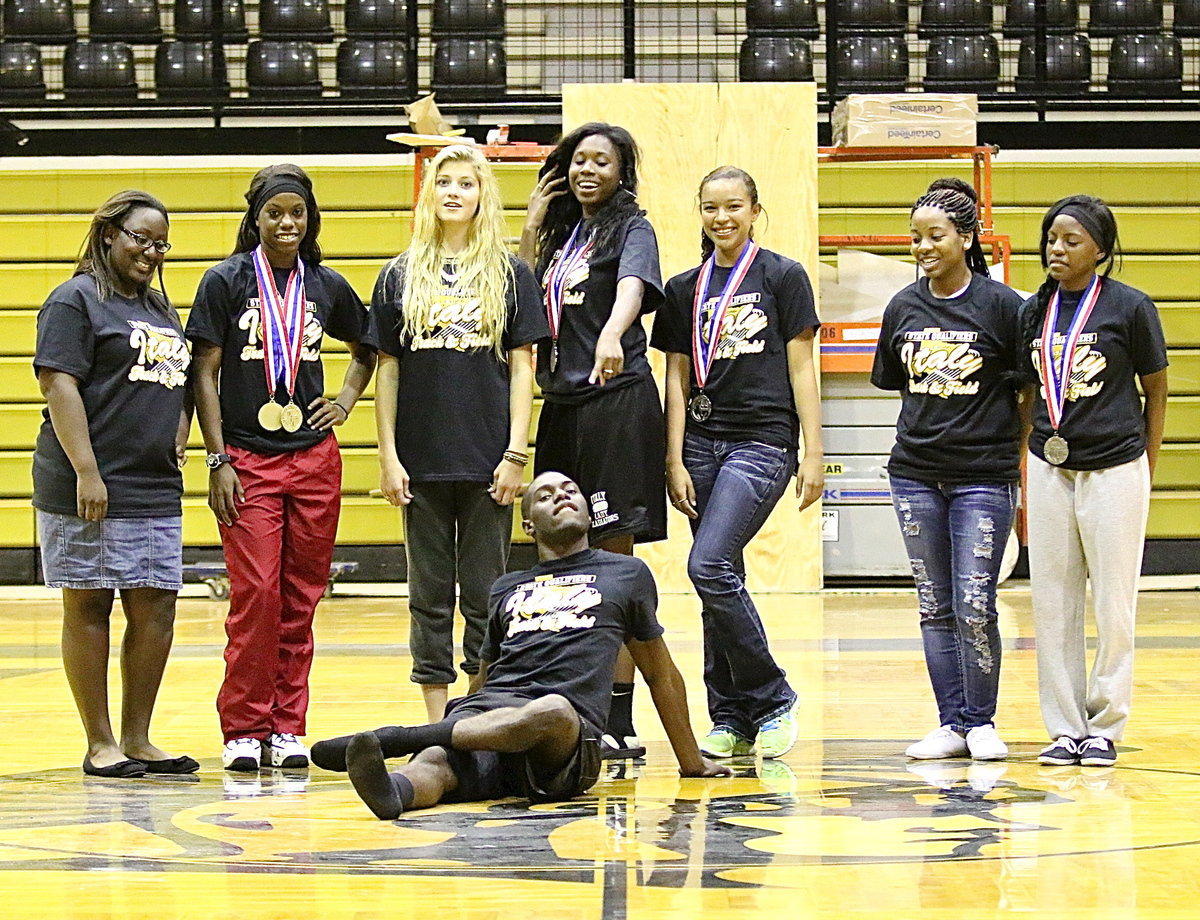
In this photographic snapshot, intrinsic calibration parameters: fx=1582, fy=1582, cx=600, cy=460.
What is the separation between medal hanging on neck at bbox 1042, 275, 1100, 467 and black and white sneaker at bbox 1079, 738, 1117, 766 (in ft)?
2.29

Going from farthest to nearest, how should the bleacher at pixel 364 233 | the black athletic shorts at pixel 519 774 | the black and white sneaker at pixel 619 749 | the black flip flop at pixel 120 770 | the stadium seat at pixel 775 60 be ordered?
the stadium seat at pixel 775 60, the bleacher at pixel 364 233, the black and white sneaker at pixel 619 749, the black flip flop at pixel 120 770, the black athletic shorts at pixel 519 774

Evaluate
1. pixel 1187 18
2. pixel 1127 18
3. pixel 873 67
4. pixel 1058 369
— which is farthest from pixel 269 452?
pixel 1187 18

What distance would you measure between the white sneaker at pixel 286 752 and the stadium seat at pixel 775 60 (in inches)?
316

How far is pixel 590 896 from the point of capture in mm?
2492

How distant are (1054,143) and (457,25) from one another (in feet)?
14.2

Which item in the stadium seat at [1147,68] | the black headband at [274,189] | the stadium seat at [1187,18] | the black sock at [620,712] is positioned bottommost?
the black sock at [620,712]

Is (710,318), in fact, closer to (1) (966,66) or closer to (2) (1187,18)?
(1) (966,66)

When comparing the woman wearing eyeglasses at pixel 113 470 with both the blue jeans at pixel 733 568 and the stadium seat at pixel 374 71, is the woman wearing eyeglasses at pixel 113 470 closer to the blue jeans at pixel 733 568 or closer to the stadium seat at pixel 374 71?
the blue jeans at pixel 733 568

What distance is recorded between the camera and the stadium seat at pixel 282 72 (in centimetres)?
1119

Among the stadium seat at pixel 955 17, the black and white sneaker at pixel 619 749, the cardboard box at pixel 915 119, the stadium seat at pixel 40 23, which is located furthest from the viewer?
the stadium seat at pixel 40 23

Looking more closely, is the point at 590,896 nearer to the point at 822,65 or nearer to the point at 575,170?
the point at 575,170

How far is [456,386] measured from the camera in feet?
13.1

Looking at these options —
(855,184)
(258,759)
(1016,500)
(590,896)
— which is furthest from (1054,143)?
(590,896)

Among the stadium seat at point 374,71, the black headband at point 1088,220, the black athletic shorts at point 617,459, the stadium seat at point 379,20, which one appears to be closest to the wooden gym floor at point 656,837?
the black athletic shorts at point 617,459
